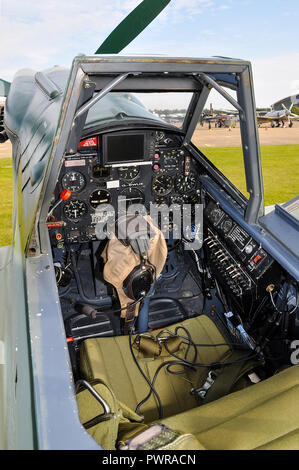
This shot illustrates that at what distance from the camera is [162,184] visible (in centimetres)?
280

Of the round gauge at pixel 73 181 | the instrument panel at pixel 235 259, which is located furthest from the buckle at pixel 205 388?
the round gauge at pixel 73 181

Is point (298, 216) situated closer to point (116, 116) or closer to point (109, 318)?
point (116, 116)

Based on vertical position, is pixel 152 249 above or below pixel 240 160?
below

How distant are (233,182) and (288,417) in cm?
165

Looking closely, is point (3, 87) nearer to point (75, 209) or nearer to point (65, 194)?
point (75, 209)

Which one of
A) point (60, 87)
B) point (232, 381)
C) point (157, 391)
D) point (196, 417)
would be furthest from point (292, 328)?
point (60, 87)

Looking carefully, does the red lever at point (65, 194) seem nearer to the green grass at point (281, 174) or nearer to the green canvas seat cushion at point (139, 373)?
the green canvas seat cushion at point (139, 373)

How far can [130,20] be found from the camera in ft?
10.6

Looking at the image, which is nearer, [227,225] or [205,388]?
[205,388]

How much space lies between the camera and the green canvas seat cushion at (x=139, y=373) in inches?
74.9

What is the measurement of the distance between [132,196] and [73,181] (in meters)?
0.49

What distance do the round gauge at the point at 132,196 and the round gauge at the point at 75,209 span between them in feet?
1.09

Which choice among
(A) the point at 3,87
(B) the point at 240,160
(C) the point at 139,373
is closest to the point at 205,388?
(C) the point at 139,373

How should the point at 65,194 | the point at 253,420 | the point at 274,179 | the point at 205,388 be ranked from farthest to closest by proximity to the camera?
the point at 274,179
the point at 65,194
the point at 205,388
the point at 253,420
